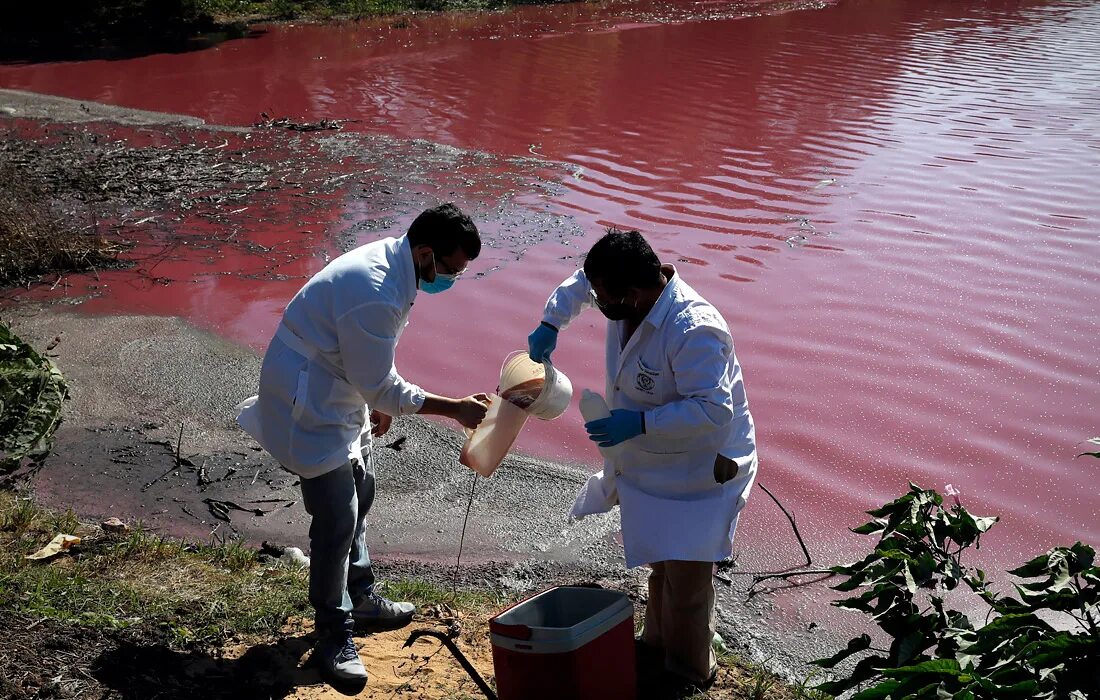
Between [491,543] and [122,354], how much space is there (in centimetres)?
319

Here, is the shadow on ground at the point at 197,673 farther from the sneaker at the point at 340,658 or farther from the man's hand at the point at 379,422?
the man's hand at the point at 379,422

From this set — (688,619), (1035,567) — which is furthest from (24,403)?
(1035,567)

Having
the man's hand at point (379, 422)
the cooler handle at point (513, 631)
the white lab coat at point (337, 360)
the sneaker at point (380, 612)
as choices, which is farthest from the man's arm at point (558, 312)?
the sneaker at point (380, 612)

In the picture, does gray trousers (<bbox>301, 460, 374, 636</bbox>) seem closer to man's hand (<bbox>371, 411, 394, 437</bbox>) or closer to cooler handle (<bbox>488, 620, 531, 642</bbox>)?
man's hand (<bbox>371, 411, 394, 437</bbox>)

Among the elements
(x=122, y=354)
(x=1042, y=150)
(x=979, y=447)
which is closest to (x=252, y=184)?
(x=122, y=354)

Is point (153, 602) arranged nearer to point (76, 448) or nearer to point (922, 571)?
point (76, 448)

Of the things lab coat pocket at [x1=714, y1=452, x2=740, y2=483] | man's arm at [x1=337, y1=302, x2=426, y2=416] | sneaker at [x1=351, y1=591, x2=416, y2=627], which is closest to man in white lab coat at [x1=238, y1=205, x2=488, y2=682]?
man's arm at [x1=337, y1=302, x2=426, y2=416]

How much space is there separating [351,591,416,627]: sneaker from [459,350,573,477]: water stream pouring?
2.34ft

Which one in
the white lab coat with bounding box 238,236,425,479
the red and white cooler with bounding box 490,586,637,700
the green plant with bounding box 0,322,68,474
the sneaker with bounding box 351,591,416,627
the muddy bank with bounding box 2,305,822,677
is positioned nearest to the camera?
the red and white cooler with bounding box 490,586,637,700

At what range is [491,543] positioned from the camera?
4930 millimetres

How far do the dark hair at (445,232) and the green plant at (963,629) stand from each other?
1.56 m

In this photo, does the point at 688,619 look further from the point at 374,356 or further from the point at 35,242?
the point at 35,242

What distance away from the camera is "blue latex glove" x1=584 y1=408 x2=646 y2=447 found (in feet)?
10.5

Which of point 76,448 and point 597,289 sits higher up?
point 597,289
